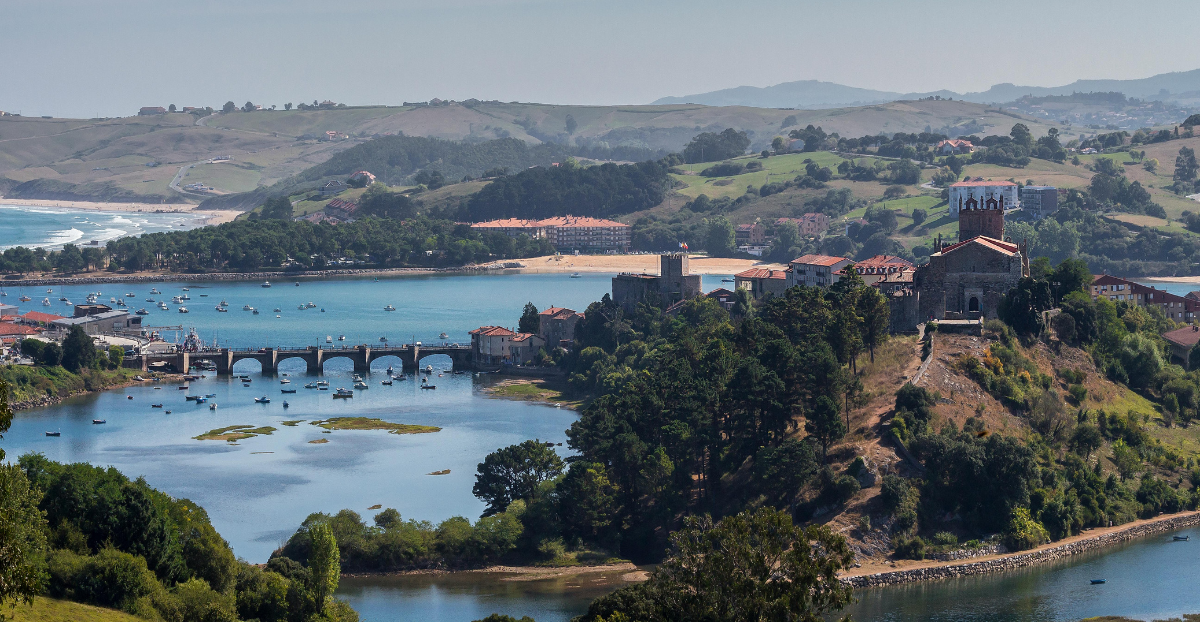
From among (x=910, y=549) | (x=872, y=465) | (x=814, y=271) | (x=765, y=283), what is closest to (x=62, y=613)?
(x=910, y=549)

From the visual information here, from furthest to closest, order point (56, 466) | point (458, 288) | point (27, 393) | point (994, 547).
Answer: point (458, 288)
point (27, 393)
point (994, 547)
point (56, 466)

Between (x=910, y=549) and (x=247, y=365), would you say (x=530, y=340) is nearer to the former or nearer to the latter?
(x=247, y=365)

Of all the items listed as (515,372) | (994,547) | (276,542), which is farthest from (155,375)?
Answer: (994,547)

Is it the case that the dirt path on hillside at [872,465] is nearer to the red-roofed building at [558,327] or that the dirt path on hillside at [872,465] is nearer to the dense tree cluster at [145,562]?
the dense tree cluster at [145,562]

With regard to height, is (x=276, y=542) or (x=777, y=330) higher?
(x=777, y=330)

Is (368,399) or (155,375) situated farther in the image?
(155,375)

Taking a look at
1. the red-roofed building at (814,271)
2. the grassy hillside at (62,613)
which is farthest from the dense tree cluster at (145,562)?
the red-roofed building at (814,271)

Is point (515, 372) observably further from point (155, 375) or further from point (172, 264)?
point (172, 264)
